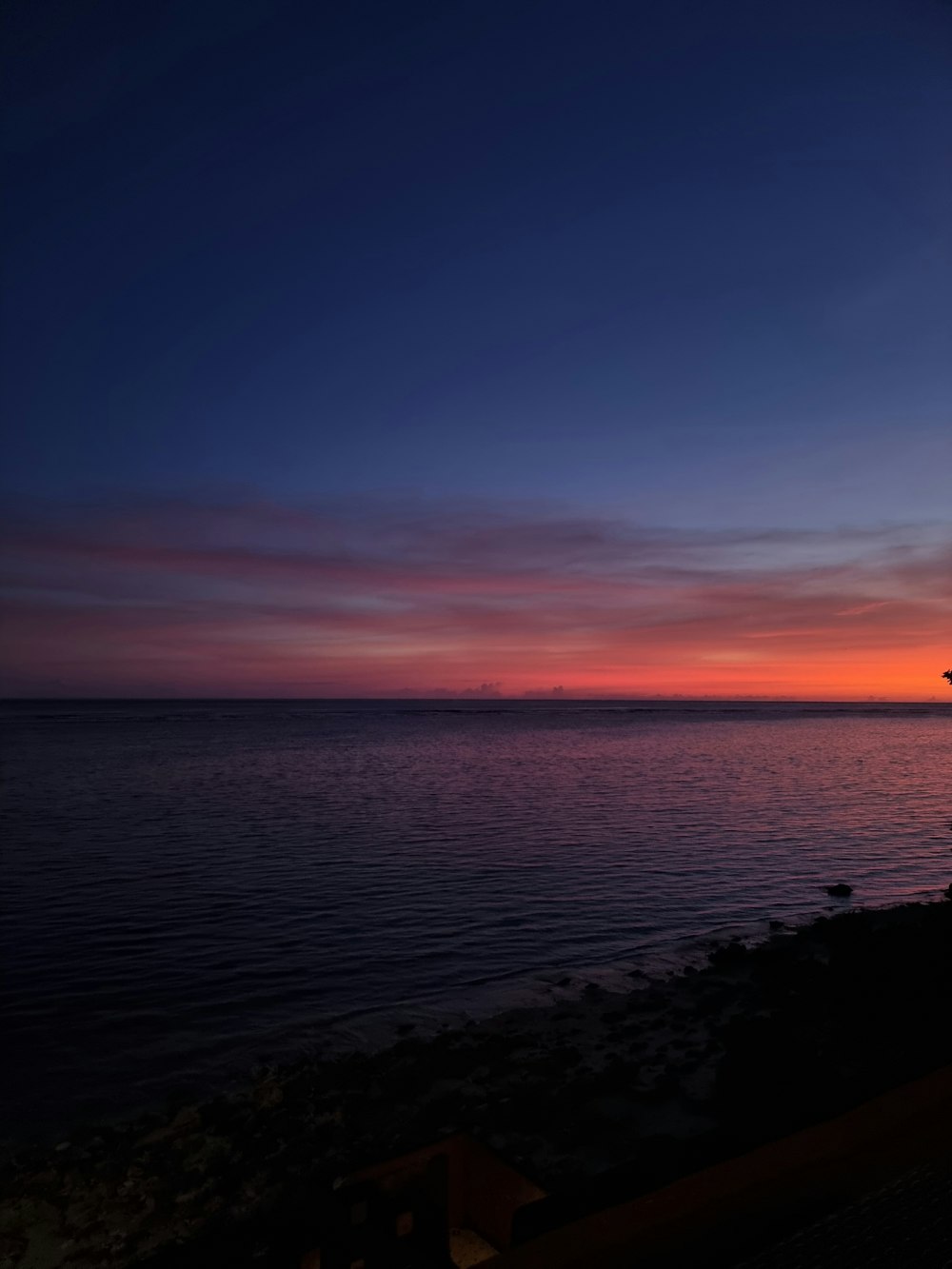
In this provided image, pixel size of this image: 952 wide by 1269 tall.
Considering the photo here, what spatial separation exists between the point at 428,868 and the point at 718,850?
34.3 ft

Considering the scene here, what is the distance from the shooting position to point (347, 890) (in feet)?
70.4

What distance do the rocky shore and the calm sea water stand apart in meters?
1.38

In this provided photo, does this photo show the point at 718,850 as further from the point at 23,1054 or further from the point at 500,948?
the point at 23,1054

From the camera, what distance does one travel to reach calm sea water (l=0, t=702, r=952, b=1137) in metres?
12.9

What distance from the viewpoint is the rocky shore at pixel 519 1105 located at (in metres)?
7.91

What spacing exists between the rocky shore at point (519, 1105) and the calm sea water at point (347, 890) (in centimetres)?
138

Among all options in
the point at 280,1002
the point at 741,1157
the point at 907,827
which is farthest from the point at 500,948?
the point at 907,827

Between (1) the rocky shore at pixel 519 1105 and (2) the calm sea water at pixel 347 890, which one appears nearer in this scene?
(1) the rocky shore at pixel 519 1105

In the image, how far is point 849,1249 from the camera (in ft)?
7.34

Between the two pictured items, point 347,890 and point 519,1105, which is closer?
point 519,1105

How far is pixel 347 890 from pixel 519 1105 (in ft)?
40.1

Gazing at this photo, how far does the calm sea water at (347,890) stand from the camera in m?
12.9

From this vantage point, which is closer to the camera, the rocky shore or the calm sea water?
the rocky shore

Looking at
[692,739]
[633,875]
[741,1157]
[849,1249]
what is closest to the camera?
[849,1249]
